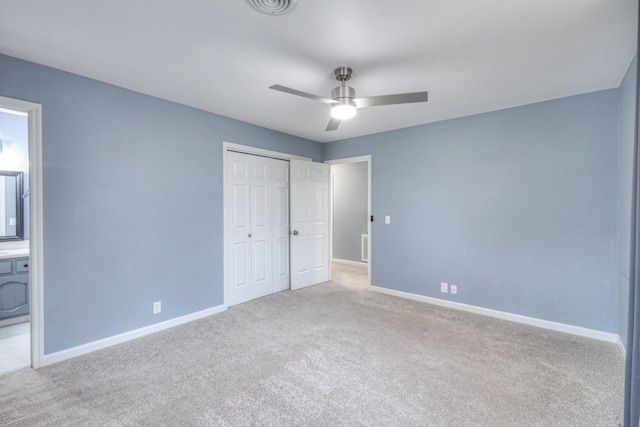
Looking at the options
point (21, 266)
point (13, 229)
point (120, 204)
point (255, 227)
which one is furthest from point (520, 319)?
point (13, 229)

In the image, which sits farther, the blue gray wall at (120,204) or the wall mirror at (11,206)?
the wall mirror at (11,206)

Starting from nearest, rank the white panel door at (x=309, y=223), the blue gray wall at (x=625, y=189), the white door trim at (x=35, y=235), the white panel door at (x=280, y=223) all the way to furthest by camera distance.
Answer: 1. the white door trim at (x=35, y=235)
2. the blue gray wall at (x=625, y=189)
3. the white panel door at (x=280, y=223)
4. the white panel door at (x=309, y=223)

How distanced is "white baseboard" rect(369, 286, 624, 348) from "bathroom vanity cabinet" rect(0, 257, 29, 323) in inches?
182

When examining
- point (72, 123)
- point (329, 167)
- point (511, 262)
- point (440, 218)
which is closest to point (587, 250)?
point (511, 262)

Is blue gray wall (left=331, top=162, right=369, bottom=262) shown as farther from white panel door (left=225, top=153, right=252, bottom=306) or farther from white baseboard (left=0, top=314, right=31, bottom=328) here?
white baseboard (left=0, top=314, right=31, bottom=328)

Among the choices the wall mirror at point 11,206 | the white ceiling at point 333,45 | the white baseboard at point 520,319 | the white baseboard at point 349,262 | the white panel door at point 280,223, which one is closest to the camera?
the white ceiling at point 333,45

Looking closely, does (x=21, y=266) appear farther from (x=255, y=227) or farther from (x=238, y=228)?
(x=255, y=227)

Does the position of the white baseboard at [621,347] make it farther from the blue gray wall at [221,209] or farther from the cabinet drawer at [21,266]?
the cabinet drawer at [21,266]

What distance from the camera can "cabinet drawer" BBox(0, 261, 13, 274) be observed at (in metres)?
3.21

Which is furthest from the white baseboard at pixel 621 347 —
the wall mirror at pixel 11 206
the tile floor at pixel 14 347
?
the wall mirror at pixel 11 206

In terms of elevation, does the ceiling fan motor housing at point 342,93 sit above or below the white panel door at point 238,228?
above

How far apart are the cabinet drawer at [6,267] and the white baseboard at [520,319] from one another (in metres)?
4.71

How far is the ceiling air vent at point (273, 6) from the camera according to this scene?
166 cm

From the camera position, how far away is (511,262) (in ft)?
11.4
